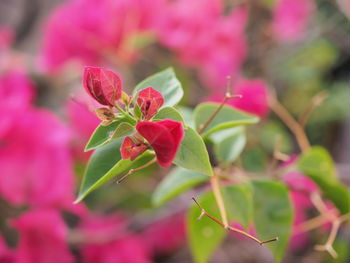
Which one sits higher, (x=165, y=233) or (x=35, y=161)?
(x=35, y=161)

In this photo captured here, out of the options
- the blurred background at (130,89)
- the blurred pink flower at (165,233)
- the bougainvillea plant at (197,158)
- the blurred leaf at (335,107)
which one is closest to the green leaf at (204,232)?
the bougainvillea plant at (197,158)

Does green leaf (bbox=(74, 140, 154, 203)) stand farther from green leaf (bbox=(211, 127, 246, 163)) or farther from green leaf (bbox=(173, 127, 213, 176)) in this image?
green leaf (bbox=(211, 127, 246, 163))

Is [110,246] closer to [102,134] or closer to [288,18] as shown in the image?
[102,134]

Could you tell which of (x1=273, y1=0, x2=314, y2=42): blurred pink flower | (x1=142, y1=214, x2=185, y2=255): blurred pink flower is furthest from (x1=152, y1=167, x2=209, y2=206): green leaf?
(x1=273, y1=0, x2=314, y2=42): blurred pink flower

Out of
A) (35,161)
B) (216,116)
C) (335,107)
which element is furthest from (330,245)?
(335,107)

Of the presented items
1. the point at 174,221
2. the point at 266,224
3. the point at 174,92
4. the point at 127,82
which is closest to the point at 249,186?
the point at 266,224

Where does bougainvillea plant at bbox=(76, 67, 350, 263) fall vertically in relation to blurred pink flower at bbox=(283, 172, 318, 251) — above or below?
above
